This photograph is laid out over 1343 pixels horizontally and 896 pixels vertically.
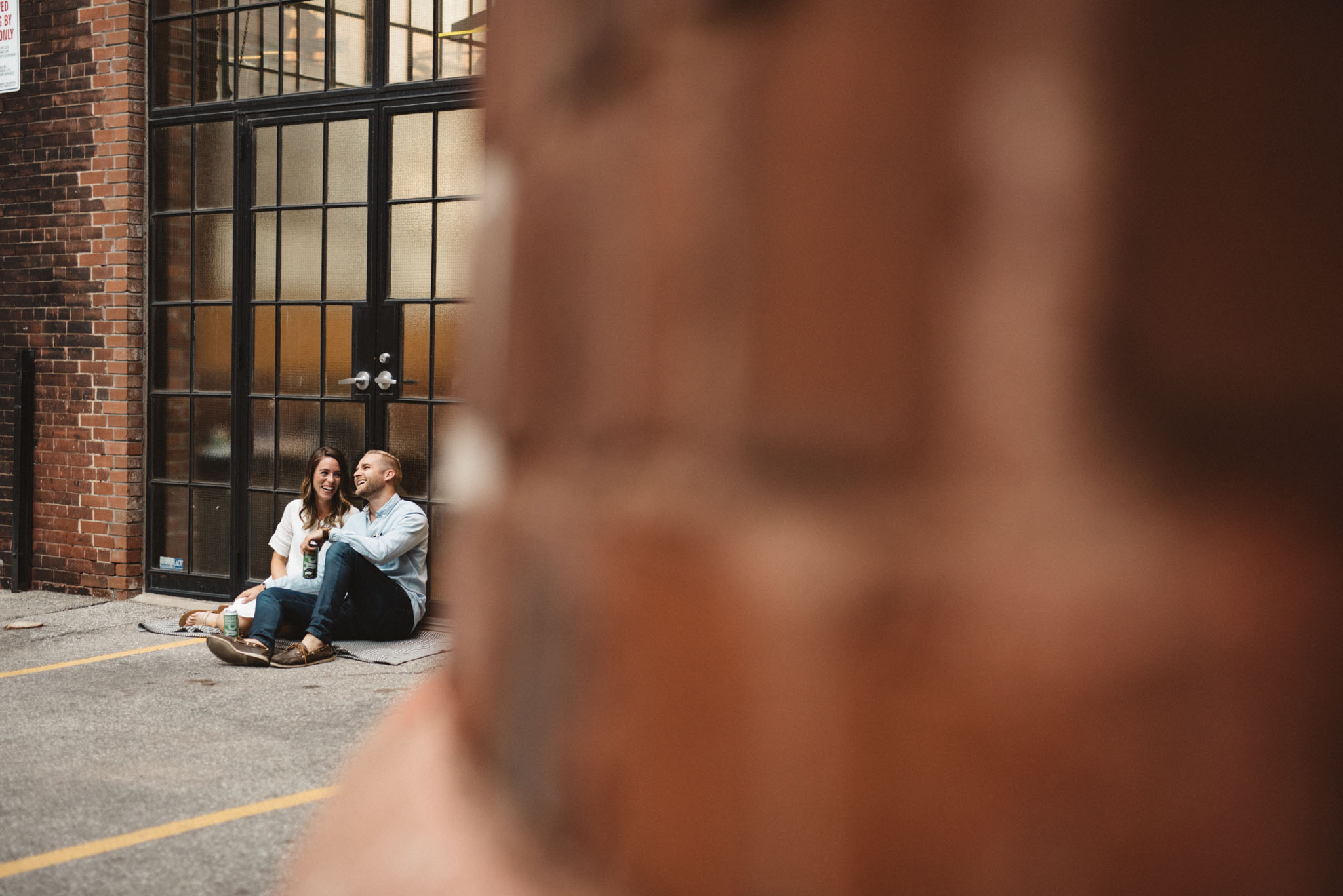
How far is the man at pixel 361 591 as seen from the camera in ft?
19.3

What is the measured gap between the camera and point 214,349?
23.6 feet

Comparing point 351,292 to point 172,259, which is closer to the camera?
point 351,292

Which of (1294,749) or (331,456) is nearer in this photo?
(1294,749)

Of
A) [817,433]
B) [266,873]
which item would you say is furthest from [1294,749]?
[266,873]

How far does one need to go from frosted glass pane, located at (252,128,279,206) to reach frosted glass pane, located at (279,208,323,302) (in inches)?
5.6

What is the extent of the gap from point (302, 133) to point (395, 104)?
65 cm

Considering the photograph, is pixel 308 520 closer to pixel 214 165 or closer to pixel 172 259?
pixel 172 259

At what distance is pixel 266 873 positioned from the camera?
10.8 feet

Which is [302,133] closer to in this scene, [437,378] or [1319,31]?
[437,378]

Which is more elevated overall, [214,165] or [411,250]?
[214,165]

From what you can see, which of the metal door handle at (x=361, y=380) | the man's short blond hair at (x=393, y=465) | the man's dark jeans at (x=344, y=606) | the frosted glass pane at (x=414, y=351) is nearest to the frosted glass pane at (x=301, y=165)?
the frosted glass pane at (x=414, y=351)

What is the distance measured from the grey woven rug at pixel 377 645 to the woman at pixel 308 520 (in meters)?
0.08

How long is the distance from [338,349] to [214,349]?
0.86m

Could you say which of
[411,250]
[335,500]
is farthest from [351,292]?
[335,500]
